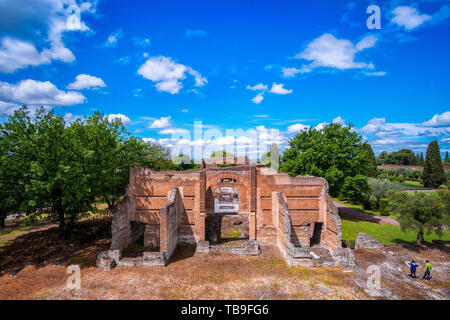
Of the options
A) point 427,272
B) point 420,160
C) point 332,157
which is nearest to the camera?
point 427,272

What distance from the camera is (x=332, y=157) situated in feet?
77.9

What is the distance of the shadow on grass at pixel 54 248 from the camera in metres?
13.5

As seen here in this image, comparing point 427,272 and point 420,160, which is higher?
point 420,160

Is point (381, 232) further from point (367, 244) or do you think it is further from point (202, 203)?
point (202, 203)

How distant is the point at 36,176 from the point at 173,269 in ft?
31.9

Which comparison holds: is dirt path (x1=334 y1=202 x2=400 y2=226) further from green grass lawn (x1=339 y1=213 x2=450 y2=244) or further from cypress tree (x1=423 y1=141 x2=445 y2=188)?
cypress tree (x1=423 y1=141 x2=445 y2=188)

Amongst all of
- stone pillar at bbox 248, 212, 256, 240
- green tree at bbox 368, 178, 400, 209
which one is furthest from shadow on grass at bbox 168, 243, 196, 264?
green tree at bbox 368, 178, 400, 209

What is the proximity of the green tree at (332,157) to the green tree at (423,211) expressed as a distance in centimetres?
664

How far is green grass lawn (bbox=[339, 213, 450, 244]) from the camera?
19.5 metres

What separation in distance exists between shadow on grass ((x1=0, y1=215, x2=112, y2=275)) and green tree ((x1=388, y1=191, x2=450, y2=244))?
22.0 meters

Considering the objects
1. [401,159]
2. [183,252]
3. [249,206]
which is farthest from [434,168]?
[183,252]

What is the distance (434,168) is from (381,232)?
135 ft
